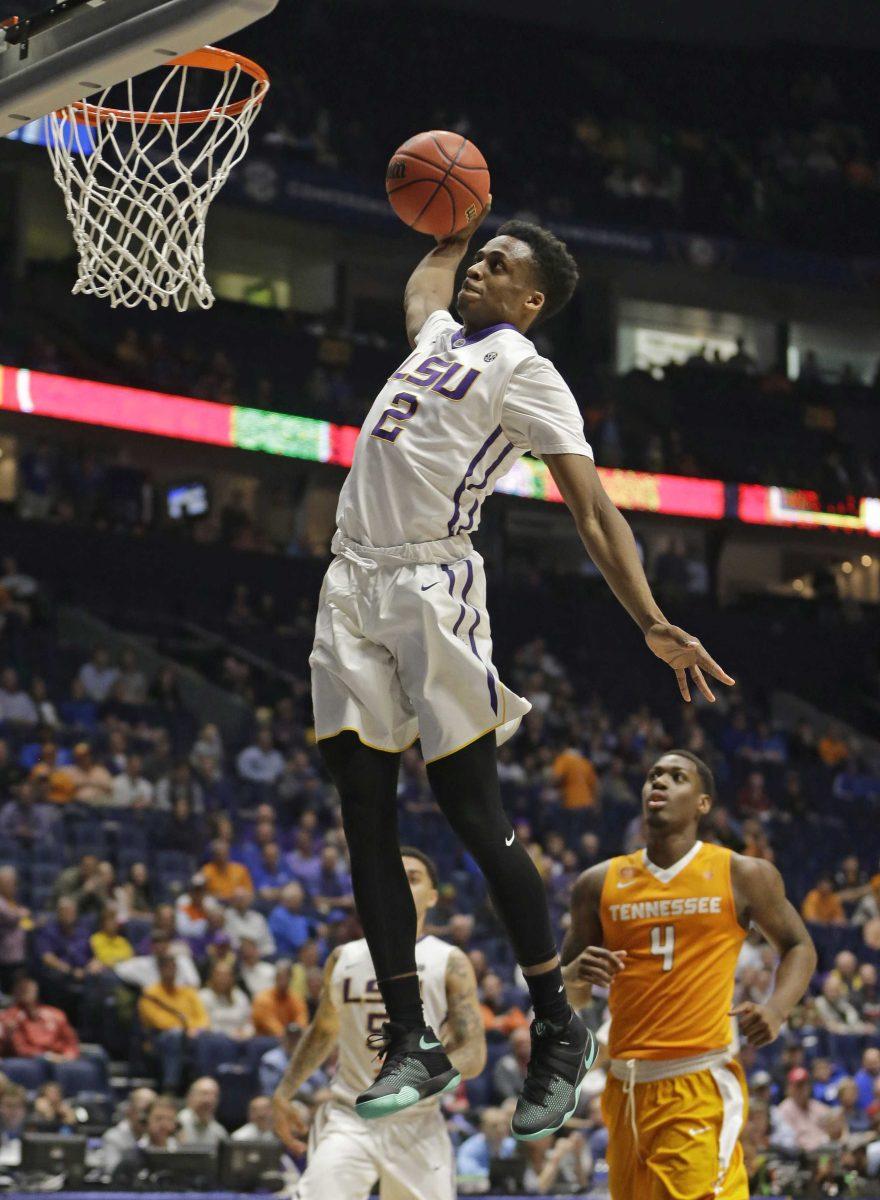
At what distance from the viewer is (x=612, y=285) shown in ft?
90.8

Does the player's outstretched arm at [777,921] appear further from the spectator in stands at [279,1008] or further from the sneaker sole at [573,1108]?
the spectator in stands at [279,1008]

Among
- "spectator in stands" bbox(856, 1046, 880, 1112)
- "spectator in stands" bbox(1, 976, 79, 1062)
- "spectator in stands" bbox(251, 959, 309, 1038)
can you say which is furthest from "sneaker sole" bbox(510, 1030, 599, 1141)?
"spectator in stands" bbox(856, 1046, 880, 1112)

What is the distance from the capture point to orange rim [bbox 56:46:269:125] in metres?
5.29

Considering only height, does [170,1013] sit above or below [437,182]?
below

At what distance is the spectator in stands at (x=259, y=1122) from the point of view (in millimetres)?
10414

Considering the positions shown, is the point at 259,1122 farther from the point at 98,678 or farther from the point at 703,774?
the point at 98,678

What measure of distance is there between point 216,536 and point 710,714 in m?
6.37

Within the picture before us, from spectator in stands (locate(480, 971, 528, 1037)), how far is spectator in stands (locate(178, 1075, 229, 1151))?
2720mm

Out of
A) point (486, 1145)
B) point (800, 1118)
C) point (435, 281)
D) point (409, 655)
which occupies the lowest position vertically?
point (800, 1118)

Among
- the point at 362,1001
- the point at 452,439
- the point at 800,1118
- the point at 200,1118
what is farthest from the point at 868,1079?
the point at 452,439

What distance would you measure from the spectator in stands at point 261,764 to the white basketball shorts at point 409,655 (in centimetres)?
1184

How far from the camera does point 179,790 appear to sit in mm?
14828

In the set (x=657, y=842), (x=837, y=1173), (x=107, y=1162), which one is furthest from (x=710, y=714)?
(x=657, y=842)

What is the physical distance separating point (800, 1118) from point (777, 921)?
6444 mm
